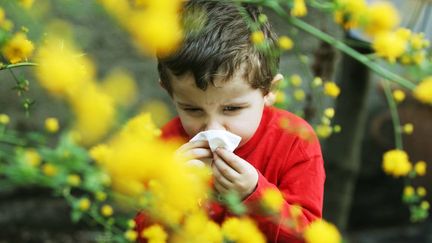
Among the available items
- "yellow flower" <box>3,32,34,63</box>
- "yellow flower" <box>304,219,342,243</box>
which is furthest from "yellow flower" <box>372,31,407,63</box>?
"yellow flower" <box>3,32,34,63</box>

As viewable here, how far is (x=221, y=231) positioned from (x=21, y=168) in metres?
0.39

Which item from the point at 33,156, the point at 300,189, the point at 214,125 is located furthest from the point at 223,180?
the point at 33,156

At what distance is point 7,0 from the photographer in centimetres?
118

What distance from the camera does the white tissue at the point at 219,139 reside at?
4.99 feet

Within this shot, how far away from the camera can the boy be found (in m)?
1.51

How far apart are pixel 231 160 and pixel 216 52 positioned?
0.24 meters

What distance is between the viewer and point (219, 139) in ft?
4.99

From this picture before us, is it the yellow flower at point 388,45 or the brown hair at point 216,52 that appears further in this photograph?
the brown hair at point 216,52

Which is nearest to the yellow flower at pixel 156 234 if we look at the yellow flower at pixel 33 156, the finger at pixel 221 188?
the finger at pixel 221 188

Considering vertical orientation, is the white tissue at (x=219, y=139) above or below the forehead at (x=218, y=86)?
below

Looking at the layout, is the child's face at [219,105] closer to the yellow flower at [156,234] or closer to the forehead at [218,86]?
the forehead at [218,86]

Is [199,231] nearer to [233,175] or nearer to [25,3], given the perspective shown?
[233,175]

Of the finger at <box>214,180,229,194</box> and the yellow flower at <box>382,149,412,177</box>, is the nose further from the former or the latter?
the yellow flower at <box>382,149,412,177</box>

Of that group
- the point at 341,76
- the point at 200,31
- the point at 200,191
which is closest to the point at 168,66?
the point at 200,31
